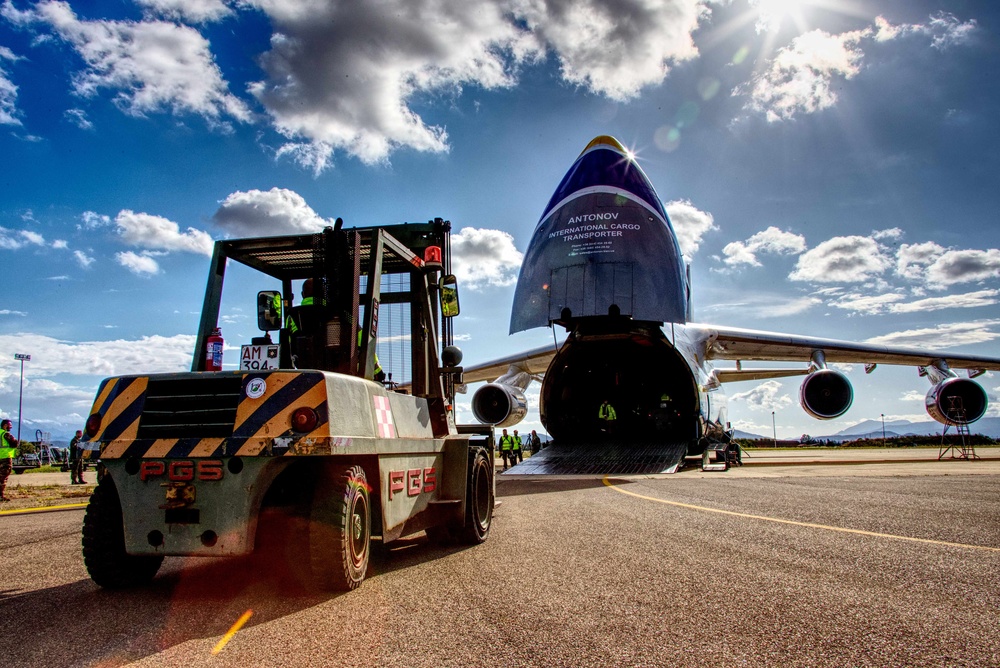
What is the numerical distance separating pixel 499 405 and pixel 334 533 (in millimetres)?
14045

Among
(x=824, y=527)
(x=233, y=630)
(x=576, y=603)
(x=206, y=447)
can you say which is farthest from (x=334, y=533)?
(x=824, y=527)

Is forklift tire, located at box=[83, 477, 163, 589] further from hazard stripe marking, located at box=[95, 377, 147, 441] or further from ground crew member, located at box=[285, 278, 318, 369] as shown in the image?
ground crew member, located at box=[285, 278, 318, 369]

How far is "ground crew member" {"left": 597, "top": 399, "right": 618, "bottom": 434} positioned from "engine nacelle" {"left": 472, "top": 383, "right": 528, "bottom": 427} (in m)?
1.99

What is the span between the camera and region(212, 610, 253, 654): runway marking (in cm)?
292

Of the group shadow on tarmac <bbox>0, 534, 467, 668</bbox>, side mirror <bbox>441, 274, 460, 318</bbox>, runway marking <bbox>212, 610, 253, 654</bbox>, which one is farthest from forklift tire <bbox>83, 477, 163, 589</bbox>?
side mirror <bbox>441, 274, 460, 318</bbox>

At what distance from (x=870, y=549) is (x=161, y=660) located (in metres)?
4.61

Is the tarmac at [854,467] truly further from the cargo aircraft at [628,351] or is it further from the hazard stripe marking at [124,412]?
the hazard stripe marking at [124,412]

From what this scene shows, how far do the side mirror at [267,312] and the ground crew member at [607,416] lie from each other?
13764mm

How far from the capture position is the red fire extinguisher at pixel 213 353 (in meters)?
4.56

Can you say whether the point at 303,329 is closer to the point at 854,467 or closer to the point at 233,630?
the point at 233,630

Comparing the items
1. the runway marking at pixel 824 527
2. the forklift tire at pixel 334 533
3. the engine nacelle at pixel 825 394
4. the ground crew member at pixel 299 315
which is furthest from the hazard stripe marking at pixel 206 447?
the engine nacelle at pixel 825 394

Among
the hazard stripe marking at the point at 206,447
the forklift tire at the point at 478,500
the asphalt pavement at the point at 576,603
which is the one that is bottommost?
the asphalt pavement at the point at 576,603

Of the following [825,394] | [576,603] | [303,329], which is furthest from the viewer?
[825,394]

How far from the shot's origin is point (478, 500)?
5898 millimetres
